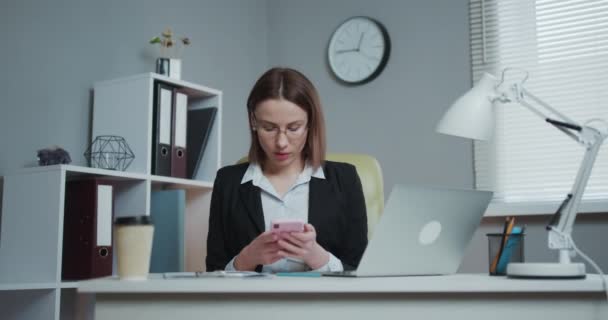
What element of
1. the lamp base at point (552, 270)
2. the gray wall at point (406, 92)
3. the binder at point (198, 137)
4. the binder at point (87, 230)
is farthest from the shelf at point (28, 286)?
the gray wall at point (406, 92)

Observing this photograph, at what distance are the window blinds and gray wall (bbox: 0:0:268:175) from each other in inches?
53.1

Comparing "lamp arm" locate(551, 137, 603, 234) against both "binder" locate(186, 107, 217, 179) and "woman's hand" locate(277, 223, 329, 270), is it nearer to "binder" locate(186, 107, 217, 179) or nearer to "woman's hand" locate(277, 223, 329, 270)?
"woman's hand" locate(277, 223, 329, 270)

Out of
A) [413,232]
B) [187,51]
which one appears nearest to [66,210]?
[187,51]

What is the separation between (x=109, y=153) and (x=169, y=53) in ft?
2.49

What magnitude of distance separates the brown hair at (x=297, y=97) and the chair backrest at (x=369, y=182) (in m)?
0.17

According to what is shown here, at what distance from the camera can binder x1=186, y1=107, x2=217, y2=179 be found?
2730mm

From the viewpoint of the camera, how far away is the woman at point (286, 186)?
5.77 ft

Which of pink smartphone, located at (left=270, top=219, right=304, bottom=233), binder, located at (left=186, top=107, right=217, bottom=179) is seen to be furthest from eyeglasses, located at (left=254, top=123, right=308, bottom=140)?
binder, located at (left=186, top=107, right=217, bottom=179)

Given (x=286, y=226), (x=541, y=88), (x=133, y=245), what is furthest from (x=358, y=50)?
(x=133, y=245)

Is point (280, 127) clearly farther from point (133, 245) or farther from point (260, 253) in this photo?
point (133, 245)

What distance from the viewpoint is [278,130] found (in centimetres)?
175

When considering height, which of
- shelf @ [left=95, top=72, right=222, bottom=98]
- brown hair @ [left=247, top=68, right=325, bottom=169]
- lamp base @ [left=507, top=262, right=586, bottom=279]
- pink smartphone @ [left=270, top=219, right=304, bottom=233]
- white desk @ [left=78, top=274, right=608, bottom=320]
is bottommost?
white desk @ [left=78, top=274, right=608, bottom=320]

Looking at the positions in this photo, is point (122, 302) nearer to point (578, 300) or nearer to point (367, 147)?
point (578, 300)

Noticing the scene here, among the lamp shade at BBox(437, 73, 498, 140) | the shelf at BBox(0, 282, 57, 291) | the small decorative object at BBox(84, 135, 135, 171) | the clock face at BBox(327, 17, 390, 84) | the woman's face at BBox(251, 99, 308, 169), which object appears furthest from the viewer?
the clock face at BBox(327, 17, 390, 84)
